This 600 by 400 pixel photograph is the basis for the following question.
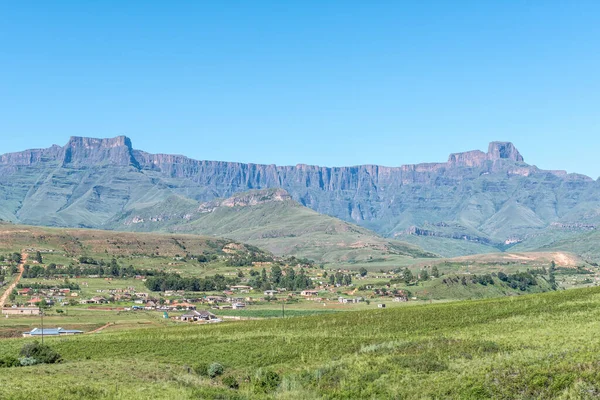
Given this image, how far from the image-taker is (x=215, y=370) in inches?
2477

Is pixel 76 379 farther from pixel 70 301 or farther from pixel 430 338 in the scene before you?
pixel 70 301

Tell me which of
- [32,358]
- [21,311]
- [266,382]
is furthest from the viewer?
[21,311]

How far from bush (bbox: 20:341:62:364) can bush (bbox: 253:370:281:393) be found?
72.7ft

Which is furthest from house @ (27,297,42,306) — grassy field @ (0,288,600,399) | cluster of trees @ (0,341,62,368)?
cluster of trees @ (0,341,62,368)

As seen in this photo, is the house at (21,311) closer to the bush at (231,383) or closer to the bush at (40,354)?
the bush at (40,354)

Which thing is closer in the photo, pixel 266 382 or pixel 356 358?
pixel 266 382

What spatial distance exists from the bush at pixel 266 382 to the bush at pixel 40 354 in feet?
72.7

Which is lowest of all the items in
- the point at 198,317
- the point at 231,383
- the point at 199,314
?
the point at 198,317

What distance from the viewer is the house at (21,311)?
159750 mm

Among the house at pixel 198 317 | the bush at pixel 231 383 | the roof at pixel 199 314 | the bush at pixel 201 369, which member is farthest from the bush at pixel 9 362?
the roof at pixel 199 314

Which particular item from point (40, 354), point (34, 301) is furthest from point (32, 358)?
point (34, 301)

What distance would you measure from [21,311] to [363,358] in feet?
415

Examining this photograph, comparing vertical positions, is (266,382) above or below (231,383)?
above

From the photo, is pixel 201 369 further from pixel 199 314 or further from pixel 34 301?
pixel 34 301
